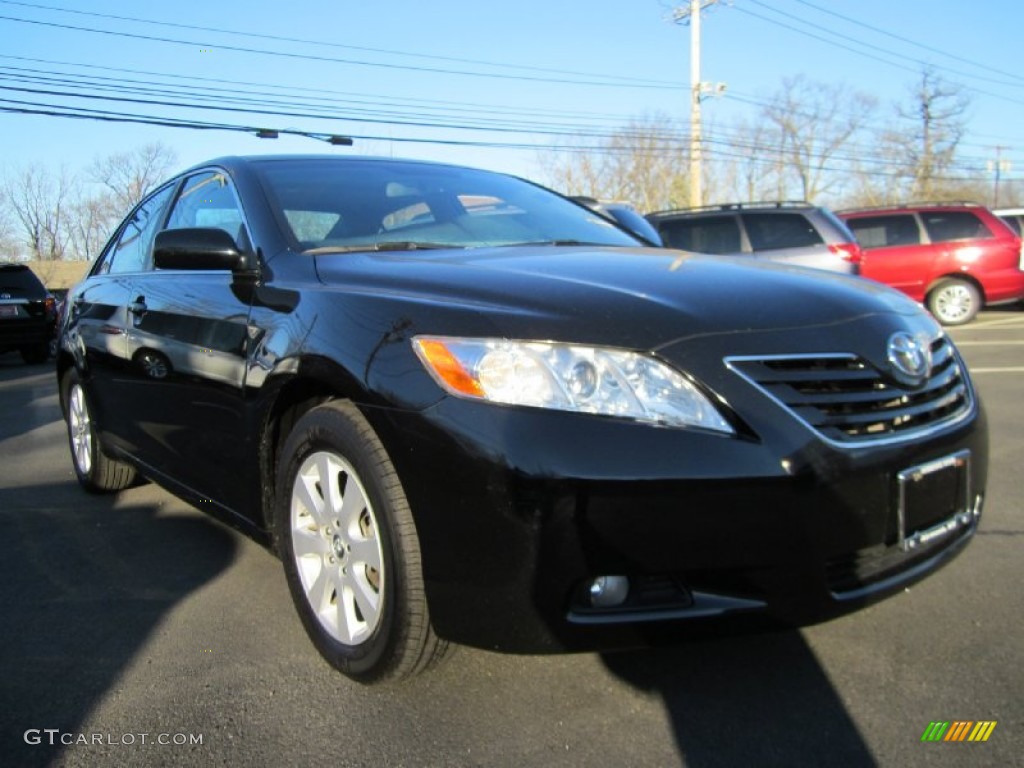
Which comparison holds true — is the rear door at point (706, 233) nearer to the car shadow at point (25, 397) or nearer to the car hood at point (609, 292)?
the car shadow at point (25, 397)

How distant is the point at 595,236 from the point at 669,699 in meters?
1.95

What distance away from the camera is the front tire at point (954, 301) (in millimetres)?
12891

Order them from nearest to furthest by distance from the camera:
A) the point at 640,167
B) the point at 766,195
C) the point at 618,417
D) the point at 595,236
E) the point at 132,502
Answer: the point at 618,417 → the point at 595,236 → the point at 132,502 → the point at 640,167 → the point at 766,195

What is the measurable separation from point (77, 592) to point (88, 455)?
1.53m

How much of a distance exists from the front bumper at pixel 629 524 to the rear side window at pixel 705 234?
9003 millimetres

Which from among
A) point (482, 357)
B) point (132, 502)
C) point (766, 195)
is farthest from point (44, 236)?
point (482, 357)

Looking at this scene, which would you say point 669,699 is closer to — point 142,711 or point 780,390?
point 780,390

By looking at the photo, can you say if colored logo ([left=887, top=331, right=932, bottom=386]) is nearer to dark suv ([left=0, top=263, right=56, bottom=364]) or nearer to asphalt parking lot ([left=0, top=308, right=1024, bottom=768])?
asphalt parking lot ([left=0, top=308, right=1024, bottom=768])

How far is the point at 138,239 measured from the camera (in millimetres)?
4289

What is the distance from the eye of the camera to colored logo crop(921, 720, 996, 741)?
6.83ft

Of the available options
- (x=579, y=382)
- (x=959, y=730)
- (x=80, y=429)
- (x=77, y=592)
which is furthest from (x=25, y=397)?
(x=959, y=730)

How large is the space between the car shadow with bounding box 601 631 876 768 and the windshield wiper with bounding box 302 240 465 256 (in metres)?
1.48

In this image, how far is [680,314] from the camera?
2.15 metres

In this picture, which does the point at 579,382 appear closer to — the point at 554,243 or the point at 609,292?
the point at 609,292
